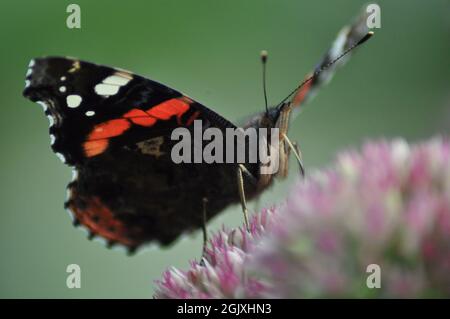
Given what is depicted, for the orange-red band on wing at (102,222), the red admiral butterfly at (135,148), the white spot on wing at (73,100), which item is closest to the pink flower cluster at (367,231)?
the red admiral butterfly at (135,148)

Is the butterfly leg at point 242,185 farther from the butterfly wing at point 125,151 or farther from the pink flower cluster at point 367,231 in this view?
the pink flower cluster at point 367,231

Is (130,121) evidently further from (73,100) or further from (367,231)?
(367,231)

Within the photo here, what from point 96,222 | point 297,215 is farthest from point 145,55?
point 297,215

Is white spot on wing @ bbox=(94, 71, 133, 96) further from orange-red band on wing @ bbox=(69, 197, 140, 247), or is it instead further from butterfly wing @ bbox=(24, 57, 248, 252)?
orange-red band on wing @ bbox=(69, 197, 140, 247)

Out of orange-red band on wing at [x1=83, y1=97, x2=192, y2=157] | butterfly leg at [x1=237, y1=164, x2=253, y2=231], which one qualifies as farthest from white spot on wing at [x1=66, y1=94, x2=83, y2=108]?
butterfly leg at [x1=237, y1=164, x2=253, y2=231]
